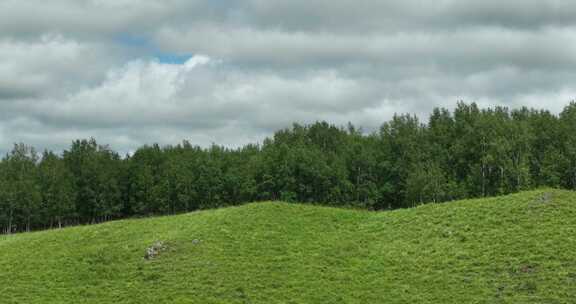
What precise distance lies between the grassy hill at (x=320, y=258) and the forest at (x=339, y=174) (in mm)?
45081

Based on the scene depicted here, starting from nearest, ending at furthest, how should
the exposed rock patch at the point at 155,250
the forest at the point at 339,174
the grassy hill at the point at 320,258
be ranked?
1. the grassy hill at the point at 320,258
2. the exposed rock patch at the point at 155,250
3. the forest at the point at 339,174

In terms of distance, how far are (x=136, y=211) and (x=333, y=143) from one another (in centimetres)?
3879

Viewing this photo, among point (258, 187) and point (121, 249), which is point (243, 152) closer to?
point (258, 187)

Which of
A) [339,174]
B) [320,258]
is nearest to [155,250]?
[320,258]

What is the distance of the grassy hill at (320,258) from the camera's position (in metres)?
25.7

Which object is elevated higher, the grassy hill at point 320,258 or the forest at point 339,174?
the forest at point 339,174

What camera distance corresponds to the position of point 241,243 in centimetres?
3192

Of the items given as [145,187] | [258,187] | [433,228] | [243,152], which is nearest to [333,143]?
[243,152]

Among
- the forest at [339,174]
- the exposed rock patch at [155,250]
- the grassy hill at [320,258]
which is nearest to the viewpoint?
the grassy hill at [320,258]

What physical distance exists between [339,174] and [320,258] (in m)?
56.2

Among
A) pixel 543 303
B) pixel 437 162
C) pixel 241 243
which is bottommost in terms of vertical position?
pixel 543 303

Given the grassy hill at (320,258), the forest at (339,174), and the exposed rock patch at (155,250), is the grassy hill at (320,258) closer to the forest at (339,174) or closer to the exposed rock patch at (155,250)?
the exposed rock patch at (155,250)

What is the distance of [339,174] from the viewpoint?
282 ft

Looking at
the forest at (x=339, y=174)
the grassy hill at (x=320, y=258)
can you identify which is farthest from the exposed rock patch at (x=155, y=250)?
the forest at (x=339, y=174)
